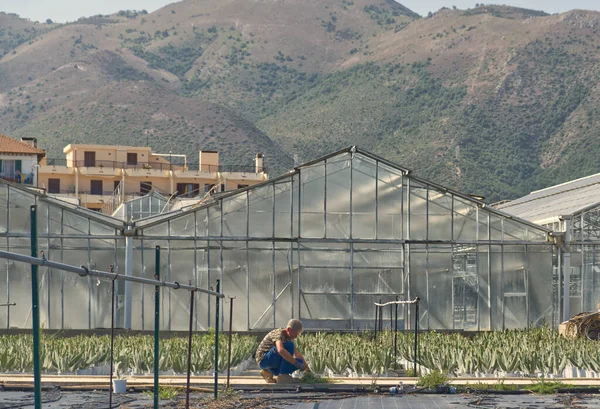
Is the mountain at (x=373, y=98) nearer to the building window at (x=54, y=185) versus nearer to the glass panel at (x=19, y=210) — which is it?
the building window at (x=54, y=185)

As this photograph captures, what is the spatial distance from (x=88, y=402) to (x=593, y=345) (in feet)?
31.8

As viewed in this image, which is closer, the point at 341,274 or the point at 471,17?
the point at 341,274

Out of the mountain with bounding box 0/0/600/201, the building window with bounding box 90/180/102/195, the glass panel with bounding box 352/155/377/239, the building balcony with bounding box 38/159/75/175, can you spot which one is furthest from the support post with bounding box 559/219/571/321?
the mountain with bounding box 0/0/600/201

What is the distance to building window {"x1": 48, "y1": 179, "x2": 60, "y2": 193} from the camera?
2707 inches

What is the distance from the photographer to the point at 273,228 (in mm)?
29719

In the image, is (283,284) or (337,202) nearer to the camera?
(283,284)

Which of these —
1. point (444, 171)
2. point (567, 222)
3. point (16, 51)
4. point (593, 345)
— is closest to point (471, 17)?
point (444, 171)

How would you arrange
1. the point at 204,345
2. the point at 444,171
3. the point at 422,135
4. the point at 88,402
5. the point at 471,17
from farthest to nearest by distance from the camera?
the point at 471,17
the point at 422,135
the point at 444,171
the point at 204,345
the point at 88,402

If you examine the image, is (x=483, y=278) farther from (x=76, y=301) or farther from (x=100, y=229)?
(x=76, y=301)

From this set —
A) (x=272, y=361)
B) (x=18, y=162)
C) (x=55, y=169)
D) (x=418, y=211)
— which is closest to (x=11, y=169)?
(x=18, y=162)

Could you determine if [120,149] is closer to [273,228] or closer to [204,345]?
[273,228]

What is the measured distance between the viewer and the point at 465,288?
98.7ft

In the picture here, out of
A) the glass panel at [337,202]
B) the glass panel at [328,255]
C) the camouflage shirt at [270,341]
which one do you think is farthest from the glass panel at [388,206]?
the camouflage shirt at [270,341]

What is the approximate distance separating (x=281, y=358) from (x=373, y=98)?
105m
